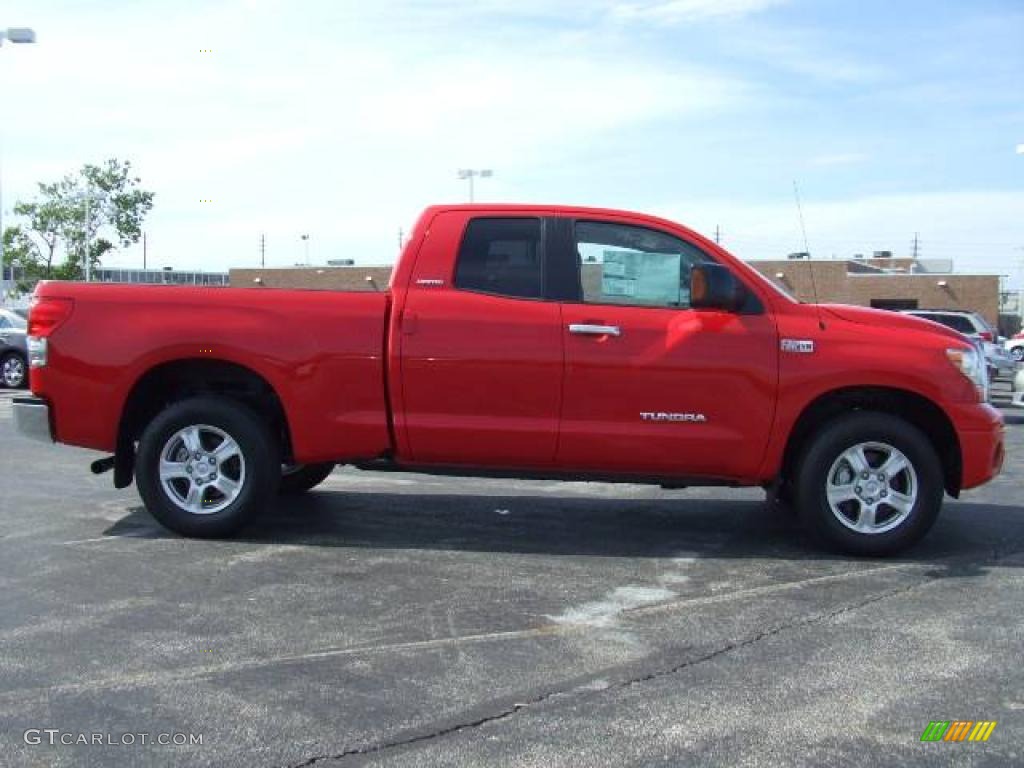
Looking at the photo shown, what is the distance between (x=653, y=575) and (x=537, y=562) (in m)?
0.69

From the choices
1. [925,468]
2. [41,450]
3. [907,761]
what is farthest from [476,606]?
[41,450]

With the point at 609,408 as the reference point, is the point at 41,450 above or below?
below

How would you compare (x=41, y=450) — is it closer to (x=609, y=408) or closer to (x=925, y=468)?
(x=609, y=408)

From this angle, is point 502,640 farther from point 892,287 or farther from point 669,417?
point 892,287

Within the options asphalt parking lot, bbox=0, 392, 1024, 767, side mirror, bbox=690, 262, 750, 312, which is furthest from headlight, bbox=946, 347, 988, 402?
side mirror, bbox=690, 262, 750, 312

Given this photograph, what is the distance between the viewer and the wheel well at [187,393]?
6.44 meters

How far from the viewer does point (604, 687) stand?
409 centimetres

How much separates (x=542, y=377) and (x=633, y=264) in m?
0.92

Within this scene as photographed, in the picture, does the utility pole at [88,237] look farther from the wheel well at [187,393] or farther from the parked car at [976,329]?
the wheel well at [187,393]

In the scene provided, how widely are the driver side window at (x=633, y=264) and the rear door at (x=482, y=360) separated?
27cm

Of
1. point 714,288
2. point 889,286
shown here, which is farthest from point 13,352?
point 889,286

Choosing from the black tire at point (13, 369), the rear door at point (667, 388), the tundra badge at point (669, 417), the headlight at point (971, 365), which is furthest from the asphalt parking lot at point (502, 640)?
the black tire at point (13, 369)

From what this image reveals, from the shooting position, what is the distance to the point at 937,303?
41.4 metres
